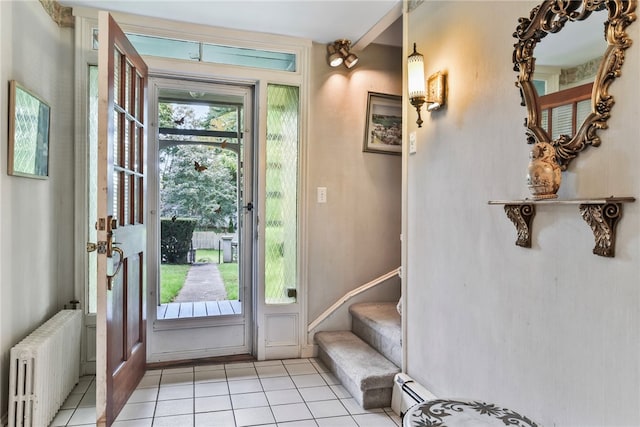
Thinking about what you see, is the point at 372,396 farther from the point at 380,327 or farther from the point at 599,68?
the point at 599,68

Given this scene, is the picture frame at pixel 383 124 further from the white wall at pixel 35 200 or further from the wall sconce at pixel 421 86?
the white wall at pixel 35 200

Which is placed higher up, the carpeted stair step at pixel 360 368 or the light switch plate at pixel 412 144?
the light switch plate at pixel 412 144

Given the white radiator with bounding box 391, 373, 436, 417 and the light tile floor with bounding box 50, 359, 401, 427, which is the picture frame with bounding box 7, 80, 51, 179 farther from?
the white radiator with bounding box 391, 373, 436, 417

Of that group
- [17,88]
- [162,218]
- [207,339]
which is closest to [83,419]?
[207,339]

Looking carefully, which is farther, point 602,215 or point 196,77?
point 196,77

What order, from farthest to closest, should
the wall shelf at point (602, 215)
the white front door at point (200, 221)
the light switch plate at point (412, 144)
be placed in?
the white front door at point (200, 221) → the light switch plate at point (412, 144) → the wall shelf at point (602, 215)

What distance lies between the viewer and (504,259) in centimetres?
160

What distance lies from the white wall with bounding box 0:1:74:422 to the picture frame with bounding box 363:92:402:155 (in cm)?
214

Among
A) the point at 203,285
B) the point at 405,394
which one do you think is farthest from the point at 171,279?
the point at 405,394

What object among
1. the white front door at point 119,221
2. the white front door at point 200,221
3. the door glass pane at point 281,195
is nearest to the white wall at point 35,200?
the white front door at point 119,221

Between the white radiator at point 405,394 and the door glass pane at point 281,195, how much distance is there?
111 cm

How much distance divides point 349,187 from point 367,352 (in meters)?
1.28

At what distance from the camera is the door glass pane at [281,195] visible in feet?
10.3

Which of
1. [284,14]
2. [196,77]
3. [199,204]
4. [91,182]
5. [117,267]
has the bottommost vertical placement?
[117,267]
